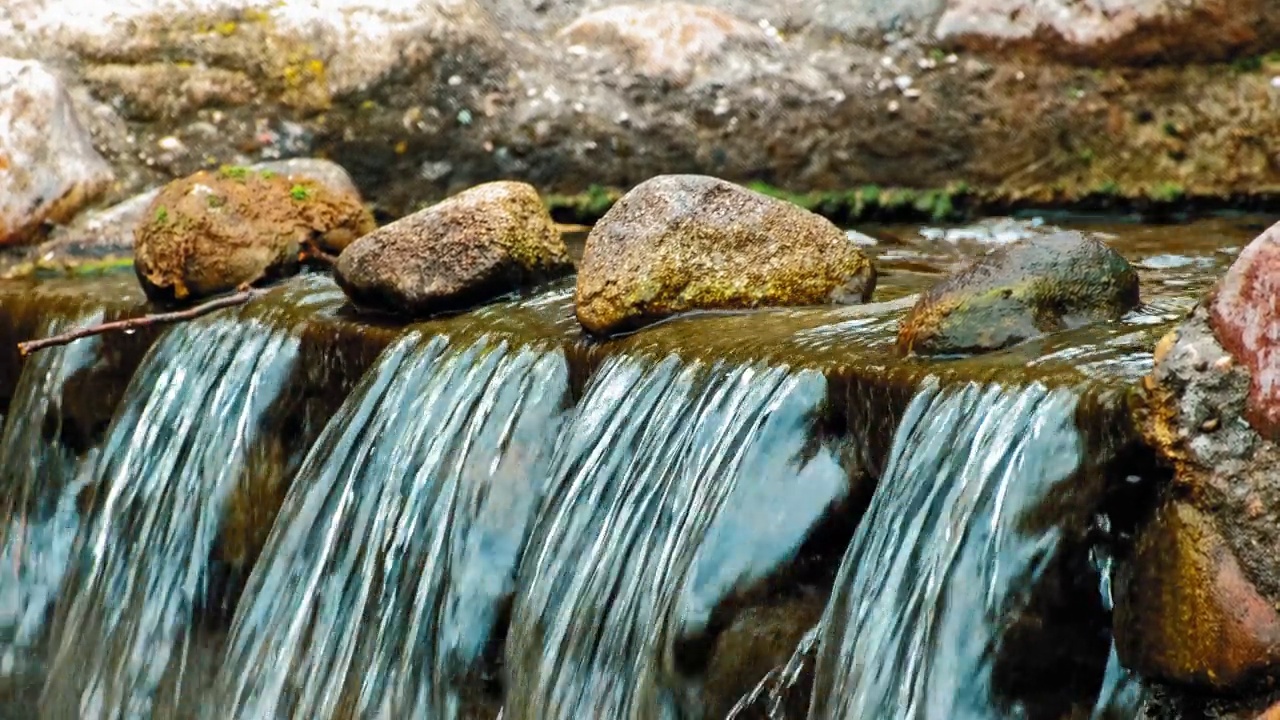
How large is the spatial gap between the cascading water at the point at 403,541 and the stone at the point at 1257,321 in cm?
164

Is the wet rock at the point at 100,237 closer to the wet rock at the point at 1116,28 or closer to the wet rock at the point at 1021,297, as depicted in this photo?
the wet rock at the point at 1116,28

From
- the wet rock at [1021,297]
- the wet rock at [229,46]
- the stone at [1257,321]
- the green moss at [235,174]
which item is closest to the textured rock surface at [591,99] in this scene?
the wet rock at [229,46]

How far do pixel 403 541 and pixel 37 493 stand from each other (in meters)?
1.89

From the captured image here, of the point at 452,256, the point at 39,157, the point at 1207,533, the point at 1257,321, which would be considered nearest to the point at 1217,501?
the point at 1207,533

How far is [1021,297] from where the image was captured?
3.10 m

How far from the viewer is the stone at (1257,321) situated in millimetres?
2266

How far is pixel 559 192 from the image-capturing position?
Result: 6.73 metres

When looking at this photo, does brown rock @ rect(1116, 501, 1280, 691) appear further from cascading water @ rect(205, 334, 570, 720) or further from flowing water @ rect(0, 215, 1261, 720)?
cascading water @ rect(205, 334, 570, 720)

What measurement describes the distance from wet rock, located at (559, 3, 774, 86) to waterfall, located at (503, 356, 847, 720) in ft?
11.2

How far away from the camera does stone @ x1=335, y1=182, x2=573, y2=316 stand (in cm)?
419

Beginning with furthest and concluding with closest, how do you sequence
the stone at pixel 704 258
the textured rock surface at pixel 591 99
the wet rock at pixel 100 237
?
the textured rock surface at pixel 591 99, the wet rock at pixel 100 237, the stone at pixel 704 258

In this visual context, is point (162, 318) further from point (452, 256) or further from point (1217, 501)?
point (1217, 501)

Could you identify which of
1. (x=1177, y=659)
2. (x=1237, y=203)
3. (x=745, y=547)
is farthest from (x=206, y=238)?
(x=1237, y=203)

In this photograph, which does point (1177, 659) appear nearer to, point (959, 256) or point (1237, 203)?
point (959, 256)
